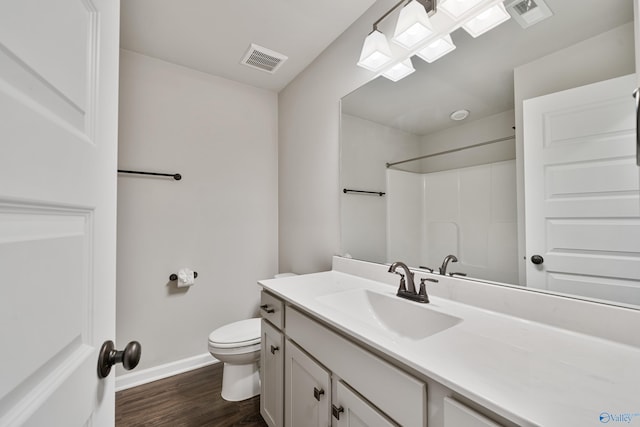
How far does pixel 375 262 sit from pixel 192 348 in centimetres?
167

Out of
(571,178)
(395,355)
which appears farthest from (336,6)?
(395,355)

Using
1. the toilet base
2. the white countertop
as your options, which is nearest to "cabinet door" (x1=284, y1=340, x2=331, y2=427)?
the white countertop

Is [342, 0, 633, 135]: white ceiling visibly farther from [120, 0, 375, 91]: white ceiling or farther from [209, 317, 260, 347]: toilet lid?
[209, 317, 260, 347]: toilet lid

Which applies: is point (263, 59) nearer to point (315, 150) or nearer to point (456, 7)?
point (315, 150)

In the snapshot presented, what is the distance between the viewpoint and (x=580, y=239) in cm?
87

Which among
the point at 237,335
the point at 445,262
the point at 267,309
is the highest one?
the point at 445,262

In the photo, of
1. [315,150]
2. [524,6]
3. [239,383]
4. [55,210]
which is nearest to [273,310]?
[239,383]

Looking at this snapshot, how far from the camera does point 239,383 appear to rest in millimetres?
1742

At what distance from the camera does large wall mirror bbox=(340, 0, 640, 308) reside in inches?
31.8

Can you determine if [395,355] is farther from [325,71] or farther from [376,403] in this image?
[325,71]

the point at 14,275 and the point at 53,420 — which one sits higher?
the point at 14,275

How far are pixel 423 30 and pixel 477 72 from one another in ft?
1.13

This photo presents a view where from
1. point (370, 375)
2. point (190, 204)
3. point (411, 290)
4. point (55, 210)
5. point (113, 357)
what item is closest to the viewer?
point (55, 210)

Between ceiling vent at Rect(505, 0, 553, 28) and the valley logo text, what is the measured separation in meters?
1.19
